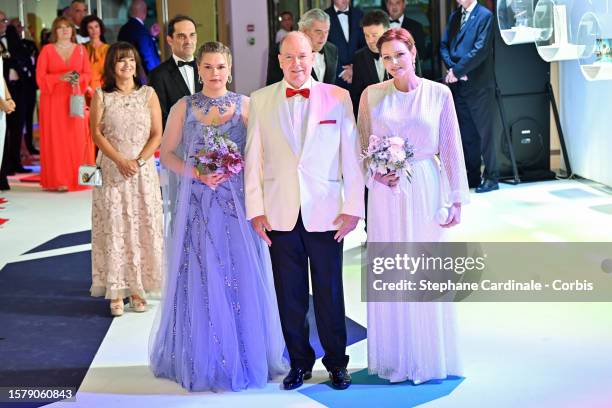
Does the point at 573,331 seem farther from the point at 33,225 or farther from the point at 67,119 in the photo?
the point at 67,119

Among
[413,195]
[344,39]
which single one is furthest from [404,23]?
[413,195]

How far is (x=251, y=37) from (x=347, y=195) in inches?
448

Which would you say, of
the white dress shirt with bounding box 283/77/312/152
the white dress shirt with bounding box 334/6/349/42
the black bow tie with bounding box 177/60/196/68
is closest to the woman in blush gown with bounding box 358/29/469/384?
the white dress shirt with bounding box 283/77/312/152

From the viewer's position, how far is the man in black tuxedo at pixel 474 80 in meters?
9.52

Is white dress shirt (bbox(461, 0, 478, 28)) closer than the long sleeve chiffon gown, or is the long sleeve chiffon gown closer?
the long sleeve chiffon gown

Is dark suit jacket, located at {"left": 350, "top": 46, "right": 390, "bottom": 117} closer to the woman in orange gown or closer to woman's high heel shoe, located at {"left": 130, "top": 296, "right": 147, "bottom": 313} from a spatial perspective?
woman's high heel shoe, located at {"left": 130, "top": 296, "right": 147, "bottom": 313}

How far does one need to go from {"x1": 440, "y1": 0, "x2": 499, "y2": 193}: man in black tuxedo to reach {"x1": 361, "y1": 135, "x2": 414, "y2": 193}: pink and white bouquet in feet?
17.7

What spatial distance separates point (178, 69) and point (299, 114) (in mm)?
1913

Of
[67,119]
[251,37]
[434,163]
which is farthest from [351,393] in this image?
[251,37]

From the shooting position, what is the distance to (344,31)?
980 cm

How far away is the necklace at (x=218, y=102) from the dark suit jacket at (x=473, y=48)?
521 centimetres

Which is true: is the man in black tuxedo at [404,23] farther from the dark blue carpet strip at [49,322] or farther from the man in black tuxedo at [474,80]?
the dark blue carpet strip at [49,322]

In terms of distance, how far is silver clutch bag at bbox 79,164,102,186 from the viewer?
5906 mm

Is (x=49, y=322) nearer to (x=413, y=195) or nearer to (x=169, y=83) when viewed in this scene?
(x=169, y=83)
